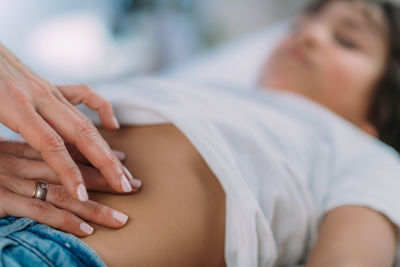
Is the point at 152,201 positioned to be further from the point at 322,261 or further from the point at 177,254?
the point at 322,261

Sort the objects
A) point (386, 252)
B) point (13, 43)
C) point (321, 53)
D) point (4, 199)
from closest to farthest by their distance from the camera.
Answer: point (4, 199), point (386, 252), point (321, 53), point (13, 43)

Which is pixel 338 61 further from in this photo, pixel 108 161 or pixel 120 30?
pixel 120 30

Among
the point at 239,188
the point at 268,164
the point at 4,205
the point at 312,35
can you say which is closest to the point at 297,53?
the point at 312,35

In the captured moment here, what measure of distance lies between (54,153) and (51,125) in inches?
2.5

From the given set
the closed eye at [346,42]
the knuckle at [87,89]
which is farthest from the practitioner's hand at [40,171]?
the closed eye at [346,42]

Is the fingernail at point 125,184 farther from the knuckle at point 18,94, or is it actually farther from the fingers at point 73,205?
the knuckle at point 18,94

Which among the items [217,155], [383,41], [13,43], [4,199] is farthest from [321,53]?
[13,43]

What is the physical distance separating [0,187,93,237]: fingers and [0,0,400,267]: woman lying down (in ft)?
0.05

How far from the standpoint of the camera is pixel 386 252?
64 centimetres

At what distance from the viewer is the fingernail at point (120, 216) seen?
0.54 meters

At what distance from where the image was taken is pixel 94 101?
0.67 meters

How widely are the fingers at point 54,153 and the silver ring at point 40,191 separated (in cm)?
5

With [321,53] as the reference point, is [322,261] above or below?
below

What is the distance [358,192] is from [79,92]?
54 cm
